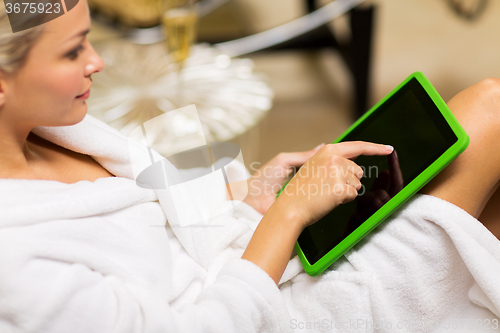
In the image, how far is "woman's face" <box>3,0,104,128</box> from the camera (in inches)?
17.3

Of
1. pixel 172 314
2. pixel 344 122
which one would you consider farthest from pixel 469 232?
pixel 344 122

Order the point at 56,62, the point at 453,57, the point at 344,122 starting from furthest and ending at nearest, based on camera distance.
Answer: the point at 453,57, the point at 344,122, the point at 56,62

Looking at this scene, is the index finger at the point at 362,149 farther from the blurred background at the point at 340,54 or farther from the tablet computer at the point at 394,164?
the blurred background at the point at 340,54

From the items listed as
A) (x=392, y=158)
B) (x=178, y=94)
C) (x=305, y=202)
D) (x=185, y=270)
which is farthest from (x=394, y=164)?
(x=178, y=94)

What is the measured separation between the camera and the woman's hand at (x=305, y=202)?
54 cm

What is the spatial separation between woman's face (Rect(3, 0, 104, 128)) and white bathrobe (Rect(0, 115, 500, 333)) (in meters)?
0.09

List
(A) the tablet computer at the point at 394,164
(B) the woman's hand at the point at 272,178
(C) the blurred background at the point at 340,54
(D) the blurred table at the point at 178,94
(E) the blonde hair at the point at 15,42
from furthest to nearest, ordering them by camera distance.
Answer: (C) the blurred background at the point at 340,54 < (D) the blurred table at the point at 178,94 < (B) the woman's hand at the point at 272,178 < (A) the tablet computer at the point at 394,164 < (E) the blonde hair at the point at 15,42

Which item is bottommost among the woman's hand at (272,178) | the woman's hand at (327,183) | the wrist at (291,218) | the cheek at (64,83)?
the woman's hand at (272,178)

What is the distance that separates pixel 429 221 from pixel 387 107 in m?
0.17

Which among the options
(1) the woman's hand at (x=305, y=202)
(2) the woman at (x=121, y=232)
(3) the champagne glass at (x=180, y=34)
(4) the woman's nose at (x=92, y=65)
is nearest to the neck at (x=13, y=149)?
(2) the woman at (x=121, y=232)

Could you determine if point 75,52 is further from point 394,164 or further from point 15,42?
point 394,164

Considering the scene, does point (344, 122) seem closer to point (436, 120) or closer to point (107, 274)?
point (436, 120)

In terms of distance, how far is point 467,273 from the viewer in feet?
1.96

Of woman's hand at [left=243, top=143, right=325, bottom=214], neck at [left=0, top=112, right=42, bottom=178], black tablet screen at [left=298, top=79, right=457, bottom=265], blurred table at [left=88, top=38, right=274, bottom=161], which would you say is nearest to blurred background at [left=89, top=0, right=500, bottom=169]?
blurred table at [left=88, top=38, right=274, bottom=161]
